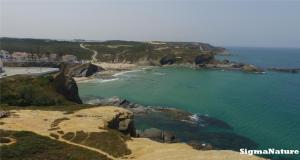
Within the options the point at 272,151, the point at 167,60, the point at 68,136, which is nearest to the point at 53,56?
the point at 167,60

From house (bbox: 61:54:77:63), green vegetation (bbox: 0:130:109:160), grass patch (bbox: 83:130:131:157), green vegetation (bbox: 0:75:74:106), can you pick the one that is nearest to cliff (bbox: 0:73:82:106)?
green vegetation (bbox: 0:75:74:106)

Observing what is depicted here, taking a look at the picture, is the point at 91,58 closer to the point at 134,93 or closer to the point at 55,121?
the point at 134,93

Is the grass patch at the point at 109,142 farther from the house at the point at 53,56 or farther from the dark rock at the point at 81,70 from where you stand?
the house at the point at 53,56

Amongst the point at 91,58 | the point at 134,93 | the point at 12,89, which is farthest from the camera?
the point at 91,58

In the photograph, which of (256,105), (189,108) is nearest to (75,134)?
(189,108)

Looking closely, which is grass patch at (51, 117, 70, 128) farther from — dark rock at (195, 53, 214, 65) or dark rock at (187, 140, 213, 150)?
dark rock at (195, 53, 214, 65)

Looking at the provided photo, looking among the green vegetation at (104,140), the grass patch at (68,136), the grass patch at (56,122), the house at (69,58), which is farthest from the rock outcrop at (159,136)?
the house at (69,58)
